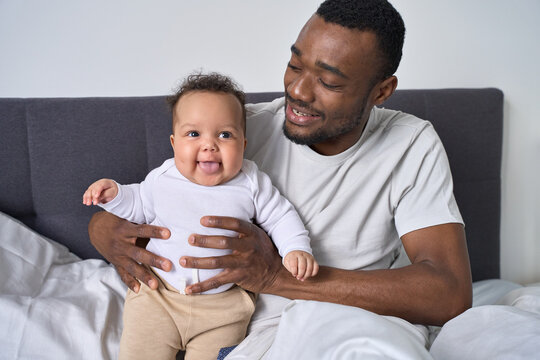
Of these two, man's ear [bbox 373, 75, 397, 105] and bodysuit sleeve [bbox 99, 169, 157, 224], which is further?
man's ear [bbox 373, 75, 397, 105]

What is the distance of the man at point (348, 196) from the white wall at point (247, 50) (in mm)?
668

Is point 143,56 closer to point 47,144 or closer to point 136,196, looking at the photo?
point 47,144

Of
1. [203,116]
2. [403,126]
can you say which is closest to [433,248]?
[403,126]

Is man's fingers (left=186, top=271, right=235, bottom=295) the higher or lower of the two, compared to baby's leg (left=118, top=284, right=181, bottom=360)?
higher

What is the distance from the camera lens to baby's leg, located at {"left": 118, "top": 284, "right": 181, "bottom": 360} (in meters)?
1.29

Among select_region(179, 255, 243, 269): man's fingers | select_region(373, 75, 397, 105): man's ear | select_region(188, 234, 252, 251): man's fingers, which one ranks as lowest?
select_region(179, 255, 243, 269): man's fingers

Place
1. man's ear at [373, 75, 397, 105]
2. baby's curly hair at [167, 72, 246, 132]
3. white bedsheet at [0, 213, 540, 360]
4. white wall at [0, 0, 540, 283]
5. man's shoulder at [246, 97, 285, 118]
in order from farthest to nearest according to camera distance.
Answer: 1. white wall at [0, 0, 540, 283]
2. man's shoulder at [246, 97, 285, 118]
3. man's ear at [373, 75, 397, 105]
4. baby's curly hair at [167, 72, 246, 132]
5. white bedsheet at [0, 213, 540, 360]

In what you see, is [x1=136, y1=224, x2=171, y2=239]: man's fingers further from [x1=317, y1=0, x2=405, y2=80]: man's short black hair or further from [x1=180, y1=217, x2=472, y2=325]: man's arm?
[x1=317, y1=0, x2=405, y2=80]: man's short black hair

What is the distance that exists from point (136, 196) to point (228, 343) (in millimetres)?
537

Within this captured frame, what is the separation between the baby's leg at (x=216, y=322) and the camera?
4.28ft

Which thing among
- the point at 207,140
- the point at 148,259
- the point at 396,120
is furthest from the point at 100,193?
the point at 396,120

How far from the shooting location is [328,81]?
4.52 ft

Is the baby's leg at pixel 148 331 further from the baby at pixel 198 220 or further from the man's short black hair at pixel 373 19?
the man's short black hair at pixel 373 19

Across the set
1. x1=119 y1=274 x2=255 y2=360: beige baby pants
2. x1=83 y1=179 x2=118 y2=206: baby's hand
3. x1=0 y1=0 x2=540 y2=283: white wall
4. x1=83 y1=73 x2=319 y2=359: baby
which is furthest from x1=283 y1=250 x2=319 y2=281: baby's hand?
x1=0 y1=0 x2=540 y2=283: white wall
